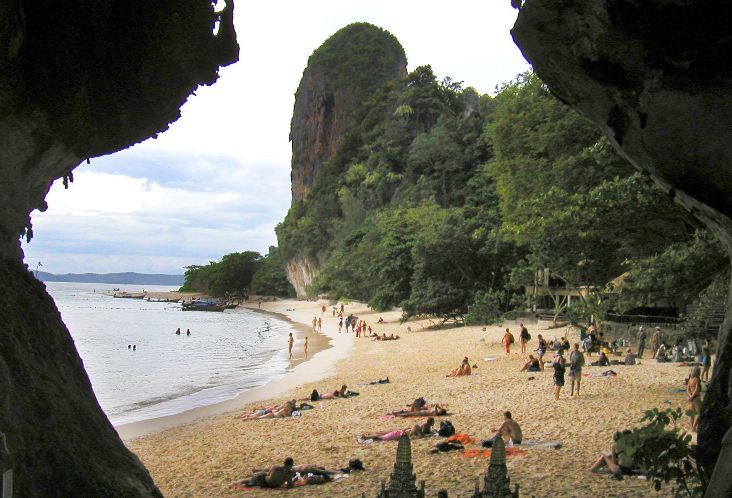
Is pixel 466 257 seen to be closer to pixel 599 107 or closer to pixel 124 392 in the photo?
pixel 124 392

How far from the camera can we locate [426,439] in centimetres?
1196

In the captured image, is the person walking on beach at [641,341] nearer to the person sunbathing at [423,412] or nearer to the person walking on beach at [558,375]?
the person walking on beach at [558,375]

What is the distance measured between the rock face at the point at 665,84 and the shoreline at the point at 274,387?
12696 millimetres

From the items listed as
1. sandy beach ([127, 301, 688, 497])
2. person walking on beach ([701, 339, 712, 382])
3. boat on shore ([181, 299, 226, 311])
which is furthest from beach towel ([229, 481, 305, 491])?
boat on shore ([181, 299, 226, 311])

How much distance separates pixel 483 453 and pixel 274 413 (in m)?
6.63

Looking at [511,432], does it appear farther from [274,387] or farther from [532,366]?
[274,387]

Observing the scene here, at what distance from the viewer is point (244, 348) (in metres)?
37.9

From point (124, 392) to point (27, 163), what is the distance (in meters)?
17.3

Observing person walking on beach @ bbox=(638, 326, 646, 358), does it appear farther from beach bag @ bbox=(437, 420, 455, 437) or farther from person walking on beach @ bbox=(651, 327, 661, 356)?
beach bag @ bbox=(437, 420, 455, 437)

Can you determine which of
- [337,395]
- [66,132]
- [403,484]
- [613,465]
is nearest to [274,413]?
[337,395]

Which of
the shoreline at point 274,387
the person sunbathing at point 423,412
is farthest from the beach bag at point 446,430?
the shoreline at point 274,387

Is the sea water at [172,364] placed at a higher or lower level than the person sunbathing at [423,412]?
lower

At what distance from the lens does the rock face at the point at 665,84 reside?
17.7 ft

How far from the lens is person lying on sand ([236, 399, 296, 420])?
51.7ft
